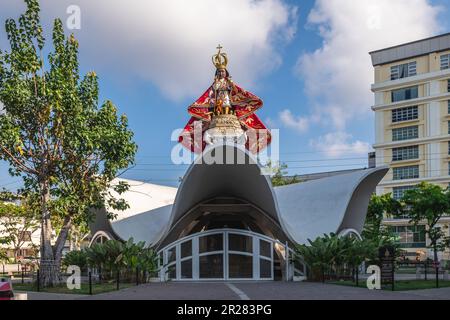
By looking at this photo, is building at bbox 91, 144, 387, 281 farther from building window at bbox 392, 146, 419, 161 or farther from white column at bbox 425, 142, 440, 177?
building window at bbox 392, 146, 419, 161

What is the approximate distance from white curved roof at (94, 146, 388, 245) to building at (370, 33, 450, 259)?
114 feet

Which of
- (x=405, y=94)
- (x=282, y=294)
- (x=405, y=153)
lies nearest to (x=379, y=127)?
(x=405, y=153)

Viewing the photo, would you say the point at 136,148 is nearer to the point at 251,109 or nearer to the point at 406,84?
the point at 251,109

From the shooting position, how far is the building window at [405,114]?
63.0 m

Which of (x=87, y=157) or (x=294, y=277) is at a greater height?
(x=87, y=157)

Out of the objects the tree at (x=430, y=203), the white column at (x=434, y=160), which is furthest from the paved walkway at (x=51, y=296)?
the white column at (x=434, y=160)

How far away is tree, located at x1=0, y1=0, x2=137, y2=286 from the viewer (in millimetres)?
21500

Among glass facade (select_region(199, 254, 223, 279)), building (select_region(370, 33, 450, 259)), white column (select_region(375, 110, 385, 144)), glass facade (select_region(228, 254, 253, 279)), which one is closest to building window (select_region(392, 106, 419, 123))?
building (select_region(370, 33, 450, 259))

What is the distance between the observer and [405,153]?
63.7 m

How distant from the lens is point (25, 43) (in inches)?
862
